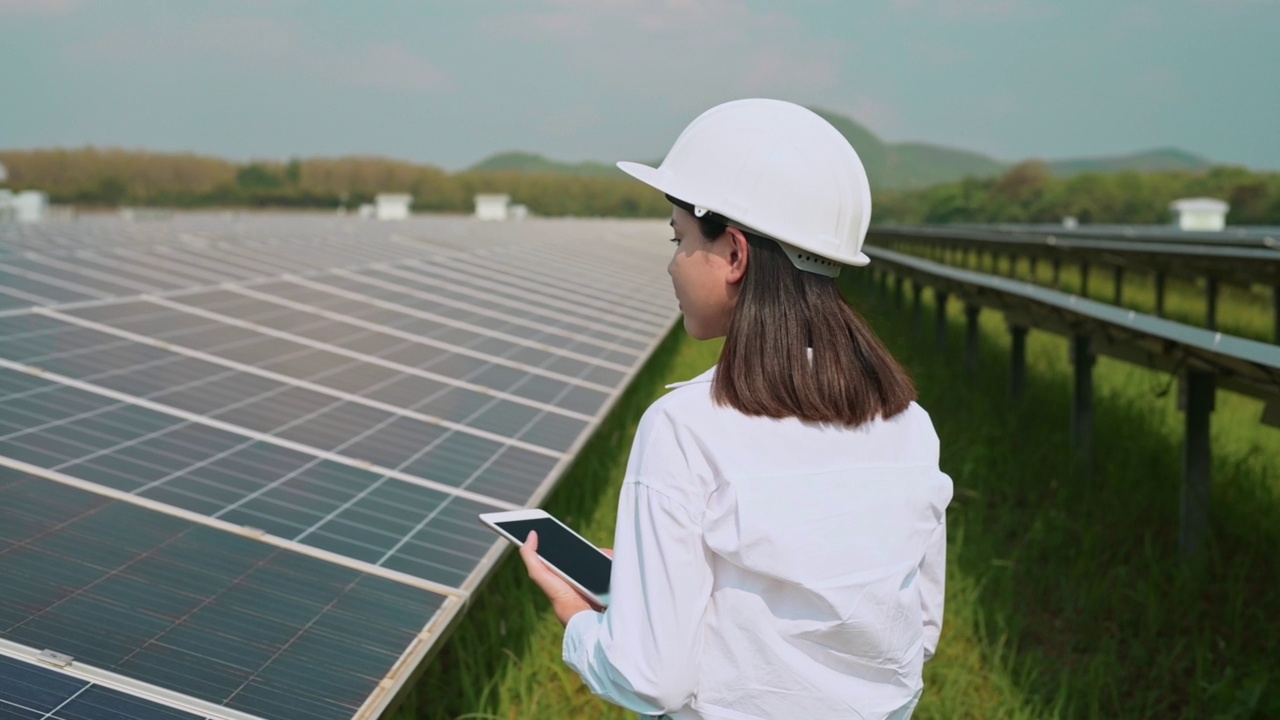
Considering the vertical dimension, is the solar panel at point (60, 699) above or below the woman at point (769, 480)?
below

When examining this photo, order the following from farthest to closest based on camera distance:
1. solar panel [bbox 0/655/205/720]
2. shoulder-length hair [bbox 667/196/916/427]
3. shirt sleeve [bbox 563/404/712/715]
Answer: solar panel [bbox 0/655/205/720]
shoulder-length hair [bbox 667/196/916/427]
shirt sleeve [bbox 563/404/712/715]

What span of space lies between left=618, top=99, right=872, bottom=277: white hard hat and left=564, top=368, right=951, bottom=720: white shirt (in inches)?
11.4

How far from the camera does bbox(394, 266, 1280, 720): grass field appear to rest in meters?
5.21

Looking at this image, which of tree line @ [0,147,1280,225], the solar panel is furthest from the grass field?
tree line @ [0,147,1280,225]

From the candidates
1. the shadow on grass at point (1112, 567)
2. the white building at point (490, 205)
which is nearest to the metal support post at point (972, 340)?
the shadow on grass at point (1112, 567)

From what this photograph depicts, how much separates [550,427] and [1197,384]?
3.57 meters

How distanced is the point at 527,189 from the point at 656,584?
105 m

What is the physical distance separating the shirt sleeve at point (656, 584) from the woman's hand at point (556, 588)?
244 millimetres

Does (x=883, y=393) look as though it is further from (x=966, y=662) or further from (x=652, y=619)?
(x=966, y=662)

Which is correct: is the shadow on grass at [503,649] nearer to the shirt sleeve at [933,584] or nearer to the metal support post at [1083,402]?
the shirt sleeve at [933,584]

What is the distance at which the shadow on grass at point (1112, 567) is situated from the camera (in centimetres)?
543

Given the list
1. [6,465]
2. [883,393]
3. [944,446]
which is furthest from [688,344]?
[883,393]

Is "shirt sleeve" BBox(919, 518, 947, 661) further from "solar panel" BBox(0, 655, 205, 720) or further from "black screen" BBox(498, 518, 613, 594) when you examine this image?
"solar panel" BBox(0, 655, 205, 720)

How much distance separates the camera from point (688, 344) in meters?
16.3
